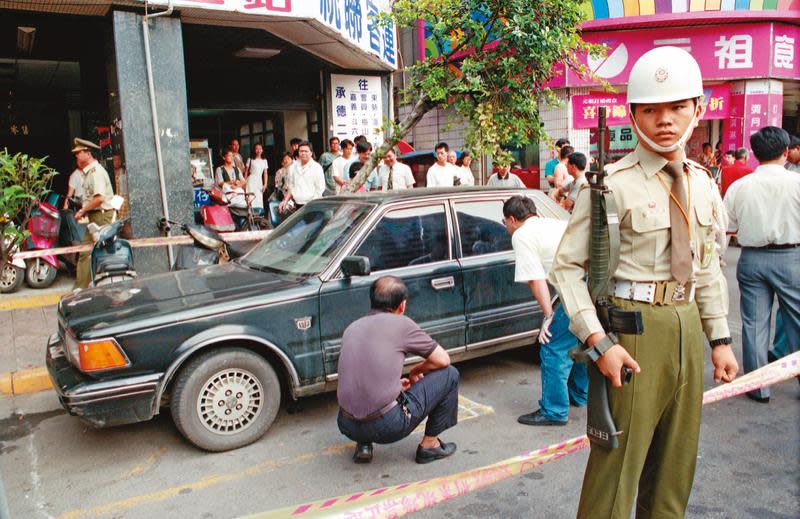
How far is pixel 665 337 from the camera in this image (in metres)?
2.22

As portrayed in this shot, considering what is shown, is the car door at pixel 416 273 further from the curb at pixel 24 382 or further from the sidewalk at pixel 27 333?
the sidewalk at pixel 27 333

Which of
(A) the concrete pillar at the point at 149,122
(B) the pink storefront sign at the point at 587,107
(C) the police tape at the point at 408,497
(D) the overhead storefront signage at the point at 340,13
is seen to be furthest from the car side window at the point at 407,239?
(B) the pink storefront sign at the point at 587,107

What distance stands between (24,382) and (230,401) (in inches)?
94.3

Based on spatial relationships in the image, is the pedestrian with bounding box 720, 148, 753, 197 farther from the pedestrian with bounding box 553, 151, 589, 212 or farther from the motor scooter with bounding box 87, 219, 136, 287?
the motor scooter with bounding box 87, 219, 136, 287

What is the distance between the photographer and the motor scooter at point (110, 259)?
5.74 meters

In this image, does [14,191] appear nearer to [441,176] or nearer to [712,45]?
[441,176]

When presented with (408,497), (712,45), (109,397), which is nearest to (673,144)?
(408,497)

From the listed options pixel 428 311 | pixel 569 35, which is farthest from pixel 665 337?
pixel 569 35

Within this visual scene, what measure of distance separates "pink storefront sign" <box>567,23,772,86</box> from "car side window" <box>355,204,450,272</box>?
10278 millimetres

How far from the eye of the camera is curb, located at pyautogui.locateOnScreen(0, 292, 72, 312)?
7.58 meters

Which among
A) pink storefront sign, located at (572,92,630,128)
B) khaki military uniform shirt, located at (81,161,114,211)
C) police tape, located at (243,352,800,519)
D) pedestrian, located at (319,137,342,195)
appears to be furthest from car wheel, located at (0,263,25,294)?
pink storefront sign, located at (572,92,630,128)

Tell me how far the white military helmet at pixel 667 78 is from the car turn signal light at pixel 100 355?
3064 millimetres

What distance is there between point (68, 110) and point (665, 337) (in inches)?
599

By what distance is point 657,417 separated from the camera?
2264 mm
